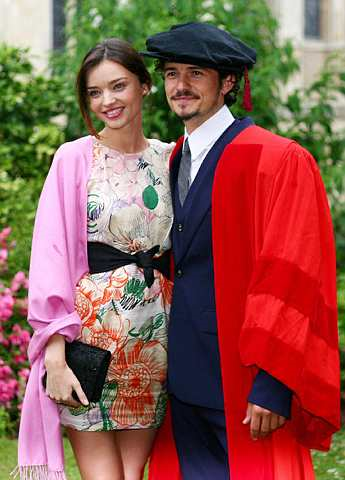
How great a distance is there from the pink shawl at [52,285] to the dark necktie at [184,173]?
320 millimetres

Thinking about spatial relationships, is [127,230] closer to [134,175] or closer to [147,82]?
[134,175]

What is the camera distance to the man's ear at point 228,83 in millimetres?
3861

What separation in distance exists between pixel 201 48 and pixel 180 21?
16.1 ft

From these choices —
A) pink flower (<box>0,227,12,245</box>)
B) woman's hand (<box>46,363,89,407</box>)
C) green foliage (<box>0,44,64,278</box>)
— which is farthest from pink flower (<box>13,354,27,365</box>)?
woman's hand (<box>46,363,89,407</box>)

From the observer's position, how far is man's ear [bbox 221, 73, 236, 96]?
12.7 feet

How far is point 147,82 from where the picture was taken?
13.4 feet

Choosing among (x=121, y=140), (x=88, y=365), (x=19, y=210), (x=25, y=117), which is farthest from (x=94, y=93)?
(x=25, y=117)

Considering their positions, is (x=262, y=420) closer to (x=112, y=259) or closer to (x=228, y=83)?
(x=112, y=259)

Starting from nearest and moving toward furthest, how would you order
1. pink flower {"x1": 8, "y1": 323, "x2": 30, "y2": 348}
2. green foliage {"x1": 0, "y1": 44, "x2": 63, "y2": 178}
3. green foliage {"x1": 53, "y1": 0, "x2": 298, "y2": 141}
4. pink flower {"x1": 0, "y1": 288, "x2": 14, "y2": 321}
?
pink flower {"x1": 0, "y1": 288, "x2": 14, "y2": 321} → pink flower {"x1": 8, "y1": 323, "x2": 30, "y2": 348} → green foliage {"x1": 53, "y1": 0, "x2": 298, "y2": 141} → green foliage {"x1": 0, "y1": 44, "x2": 63, "y2": 178}

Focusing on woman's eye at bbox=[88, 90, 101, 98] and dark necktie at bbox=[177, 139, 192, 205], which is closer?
Result: dark necktie at bbox=[177, 139, 192, 205]

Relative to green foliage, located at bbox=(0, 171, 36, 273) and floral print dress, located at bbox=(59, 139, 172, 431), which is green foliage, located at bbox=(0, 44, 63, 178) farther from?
floral print dress, located at bbox=(59, 139, 172, 431)

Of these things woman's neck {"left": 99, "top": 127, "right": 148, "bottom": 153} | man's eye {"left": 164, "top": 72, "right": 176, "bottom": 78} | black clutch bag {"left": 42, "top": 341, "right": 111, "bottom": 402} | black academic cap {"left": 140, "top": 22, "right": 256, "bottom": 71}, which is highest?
black academic cap {"left": 140, "top": 22, "right": 256, "bottom": 71}

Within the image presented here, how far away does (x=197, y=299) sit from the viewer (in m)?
3.75

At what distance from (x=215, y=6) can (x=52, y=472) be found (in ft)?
17.7
